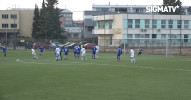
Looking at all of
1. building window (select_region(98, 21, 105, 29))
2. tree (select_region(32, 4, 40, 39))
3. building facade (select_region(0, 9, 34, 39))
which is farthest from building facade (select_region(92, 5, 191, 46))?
building facade (select_region(0, 9, 34, 39))

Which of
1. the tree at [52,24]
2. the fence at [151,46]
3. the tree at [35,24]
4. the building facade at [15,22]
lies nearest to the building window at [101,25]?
the fence at [151,46]

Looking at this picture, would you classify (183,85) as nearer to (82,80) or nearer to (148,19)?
(82,80)

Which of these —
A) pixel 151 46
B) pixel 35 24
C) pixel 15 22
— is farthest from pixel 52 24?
pixel 151 46

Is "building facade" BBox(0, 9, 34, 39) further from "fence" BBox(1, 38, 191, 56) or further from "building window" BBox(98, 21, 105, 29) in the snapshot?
"fence" BBox(1, 38, 191, 56)

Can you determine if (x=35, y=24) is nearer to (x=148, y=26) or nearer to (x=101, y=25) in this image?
(x=101, y=25)

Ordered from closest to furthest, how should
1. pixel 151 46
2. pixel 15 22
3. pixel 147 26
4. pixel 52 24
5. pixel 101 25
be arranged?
pixel 151 46 → pixel 147 26 → pixel 101 25 → pixel 52 24 → pixel 15 22

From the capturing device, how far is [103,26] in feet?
251

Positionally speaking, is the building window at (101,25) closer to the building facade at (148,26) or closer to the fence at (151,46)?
the building facade at (148,26)

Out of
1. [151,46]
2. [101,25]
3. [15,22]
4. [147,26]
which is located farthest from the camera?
[15,22]

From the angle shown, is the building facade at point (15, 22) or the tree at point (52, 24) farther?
the building facade at point (15, 22)

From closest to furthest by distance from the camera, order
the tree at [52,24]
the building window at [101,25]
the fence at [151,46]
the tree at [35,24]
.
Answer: the fence at [151,46] → the building window at [101,25] → the tree at [52,24] → the tree at [35,24]

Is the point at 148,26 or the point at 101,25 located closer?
the point at 148,26

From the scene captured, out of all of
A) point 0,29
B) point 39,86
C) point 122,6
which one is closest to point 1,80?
point 39,86

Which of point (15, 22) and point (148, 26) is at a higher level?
point (15, 22)
